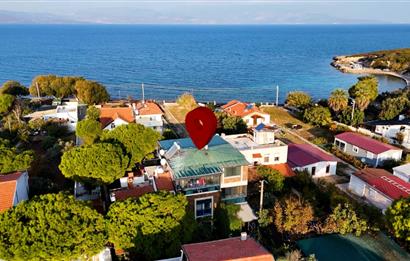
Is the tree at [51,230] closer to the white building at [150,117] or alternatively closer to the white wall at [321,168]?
the white wall at [321,168]

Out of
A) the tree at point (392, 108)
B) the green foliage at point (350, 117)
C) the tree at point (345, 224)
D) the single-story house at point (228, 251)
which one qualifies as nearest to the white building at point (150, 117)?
the green foliage at point (350, 117)

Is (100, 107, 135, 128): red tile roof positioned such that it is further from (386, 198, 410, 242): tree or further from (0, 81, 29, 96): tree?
(386, 198, 410, 242): tree

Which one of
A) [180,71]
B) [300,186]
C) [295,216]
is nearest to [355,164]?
[300,186]

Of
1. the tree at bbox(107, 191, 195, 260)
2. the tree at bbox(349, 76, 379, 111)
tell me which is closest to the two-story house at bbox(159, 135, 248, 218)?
the tree at bbox(107, 191, 195, 260)

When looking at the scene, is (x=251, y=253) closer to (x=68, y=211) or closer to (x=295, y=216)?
(x=295, y=216)

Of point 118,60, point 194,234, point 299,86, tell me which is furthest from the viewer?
point 118,60

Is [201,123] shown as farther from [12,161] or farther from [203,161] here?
[12,161]

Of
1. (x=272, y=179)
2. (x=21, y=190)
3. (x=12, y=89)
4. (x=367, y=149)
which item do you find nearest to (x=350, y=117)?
(x=367, y=149)
